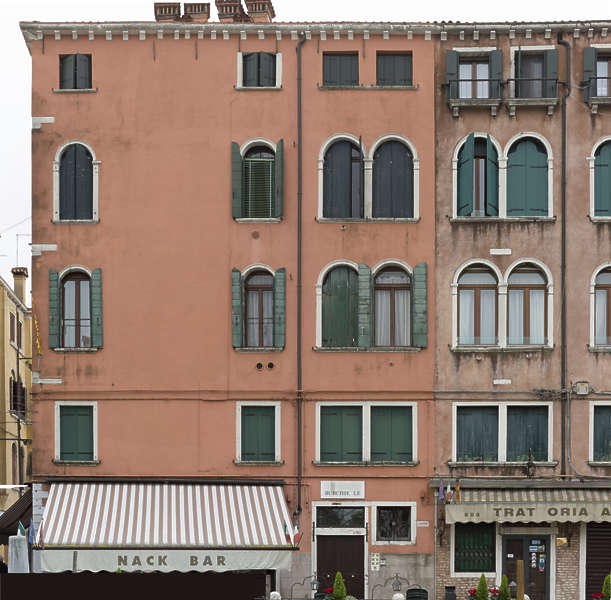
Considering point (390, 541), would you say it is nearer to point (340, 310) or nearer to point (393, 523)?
point (393, 523)

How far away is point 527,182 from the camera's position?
37.0 m

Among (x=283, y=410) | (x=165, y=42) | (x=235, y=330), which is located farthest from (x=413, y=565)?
(x=165, y=42)

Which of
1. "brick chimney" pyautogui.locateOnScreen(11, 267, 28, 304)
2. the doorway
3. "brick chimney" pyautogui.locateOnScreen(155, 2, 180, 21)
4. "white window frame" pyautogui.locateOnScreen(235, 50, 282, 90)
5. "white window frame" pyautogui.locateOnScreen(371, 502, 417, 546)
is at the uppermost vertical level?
"brick chimney" pyautogui.locateOnScreen(155, 2, 180, 21)

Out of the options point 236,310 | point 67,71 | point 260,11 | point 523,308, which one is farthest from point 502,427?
point 67,71

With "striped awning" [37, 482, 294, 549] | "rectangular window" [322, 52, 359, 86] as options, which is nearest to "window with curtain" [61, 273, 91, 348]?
"striped awning" [37, 482, 294, 549]

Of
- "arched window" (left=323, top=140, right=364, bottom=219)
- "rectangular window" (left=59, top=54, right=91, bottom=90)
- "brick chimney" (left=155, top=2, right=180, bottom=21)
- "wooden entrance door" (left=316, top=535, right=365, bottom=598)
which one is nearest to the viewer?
"wooden entrance door" (left=316, top=535, right=365, bottom=598)

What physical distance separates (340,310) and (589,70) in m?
9.45

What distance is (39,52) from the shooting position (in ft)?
123

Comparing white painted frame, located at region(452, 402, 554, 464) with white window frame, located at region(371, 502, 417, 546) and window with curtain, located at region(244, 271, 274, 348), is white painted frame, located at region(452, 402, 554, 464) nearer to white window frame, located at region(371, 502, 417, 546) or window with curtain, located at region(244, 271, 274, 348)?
white window frame, located at region(371, 502, 417, 546)

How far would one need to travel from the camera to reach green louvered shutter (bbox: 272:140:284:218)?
3675 cm

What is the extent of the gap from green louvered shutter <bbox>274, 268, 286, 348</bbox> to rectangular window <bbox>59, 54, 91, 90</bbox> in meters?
7.55

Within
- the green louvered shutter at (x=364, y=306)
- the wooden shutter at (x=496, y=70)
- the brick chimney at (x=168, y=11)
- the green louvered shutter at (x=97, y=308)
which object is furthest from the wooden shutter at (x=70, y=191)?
the wooden shutter at (x=496, y=70)

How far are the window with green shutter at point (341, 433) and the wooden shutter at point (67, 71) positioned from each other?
1141 cm

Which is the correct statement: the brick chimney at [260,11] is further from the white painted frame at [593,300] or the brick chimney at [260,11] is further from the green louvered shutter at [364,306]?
the white painted frame at [593,300]
